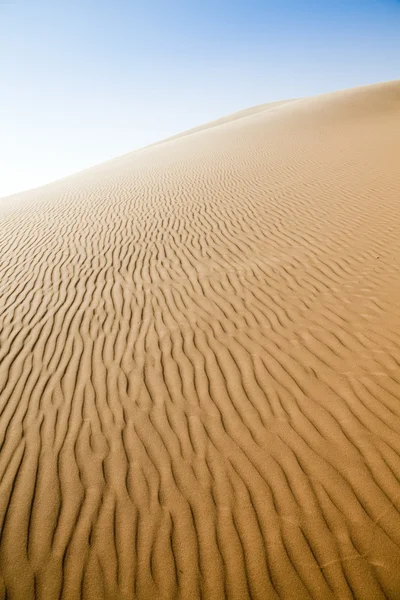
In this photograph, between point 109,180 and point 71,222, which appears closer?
point 71,222

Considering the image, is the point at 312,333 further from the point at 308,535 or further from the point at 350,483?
the point at 308,535

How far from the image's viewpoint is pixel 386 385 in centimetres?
358

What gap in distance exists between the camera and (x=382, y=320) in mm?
4574

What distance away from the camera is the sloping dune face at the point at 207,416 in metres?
2.40

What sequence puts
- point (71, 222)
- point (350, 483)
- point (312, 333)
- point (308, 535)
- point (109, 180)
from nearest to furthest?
1. point (308, 535)
2. point (350, 483)
3. point (312, 333)
4. point (71, 222)
5. point (109, 180)

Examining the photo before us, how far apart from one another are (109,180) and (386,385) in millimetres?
17380

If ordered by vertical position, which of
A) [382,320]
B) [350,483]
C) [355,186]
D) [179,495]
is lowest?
[355,186]

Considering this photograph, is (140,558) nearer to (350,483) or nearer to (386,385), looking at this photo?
(350,483)

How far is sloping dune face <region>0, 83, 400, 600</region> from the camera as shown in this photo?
2.40 m

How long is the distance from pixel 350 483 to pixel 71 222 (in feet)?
34.1

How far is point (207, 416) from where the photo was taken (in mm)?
3539

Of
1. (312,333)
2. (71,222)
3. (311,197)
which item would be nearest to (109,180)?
(71,222)

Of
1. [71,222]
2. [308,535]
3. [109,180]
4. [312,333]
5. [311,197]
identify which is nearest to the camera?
[308,535]

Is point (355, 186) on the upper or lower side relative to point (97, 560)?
lower
